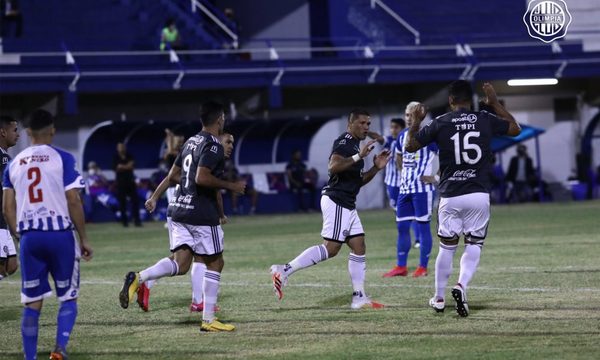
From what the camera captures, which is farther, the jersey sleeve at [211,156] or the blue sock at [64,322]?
the jersey sleeve at [211,156]

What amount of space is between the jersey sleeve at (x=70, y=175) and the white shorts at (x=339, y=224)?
4.10m

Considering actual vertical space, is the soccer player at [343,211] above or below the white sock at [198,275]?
above

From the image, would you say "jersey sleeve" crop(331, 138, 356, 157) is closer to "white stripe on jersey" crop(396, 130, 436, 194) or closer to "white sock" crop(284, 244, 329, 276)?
"white sock" crop(284, 244, 329, 276)

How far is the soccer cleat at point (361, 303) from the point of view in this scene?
12.1m

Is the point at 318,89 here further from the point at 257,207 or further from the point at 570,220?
the point at 570,220

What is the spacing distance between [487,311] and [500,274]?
151 inches

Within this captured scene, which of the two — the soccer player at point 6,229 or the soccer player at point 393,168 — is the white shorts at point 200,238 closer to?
the soccer player at point 6,229

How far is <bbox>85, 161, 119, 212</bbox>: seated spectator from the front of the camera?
3306 cm

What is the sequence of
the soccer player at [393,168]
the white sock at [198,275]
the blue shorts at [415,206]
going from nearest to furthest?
the white sock at [198,275] → the blue shorts at [415,206] → the soccer player at [393,168]

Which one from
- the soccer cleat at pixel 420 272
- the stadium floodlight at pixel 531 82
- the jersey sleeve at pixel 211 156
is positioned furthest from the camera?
the stadium floodlight at pixel 531 82

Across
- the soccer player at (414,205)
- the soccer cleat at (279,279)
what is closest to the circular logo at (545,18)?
the soccer player at (414,205)

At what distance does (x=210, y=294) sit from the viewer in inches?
432

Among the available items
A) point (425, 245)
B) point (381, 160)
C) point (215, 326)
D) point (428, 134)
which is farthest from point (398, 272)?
point (215, 326)

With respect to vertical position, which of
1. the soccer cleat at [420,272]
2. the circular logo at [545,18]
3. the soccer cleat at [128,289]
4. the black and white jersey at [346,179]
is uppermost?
the circular logo at [545,18]
